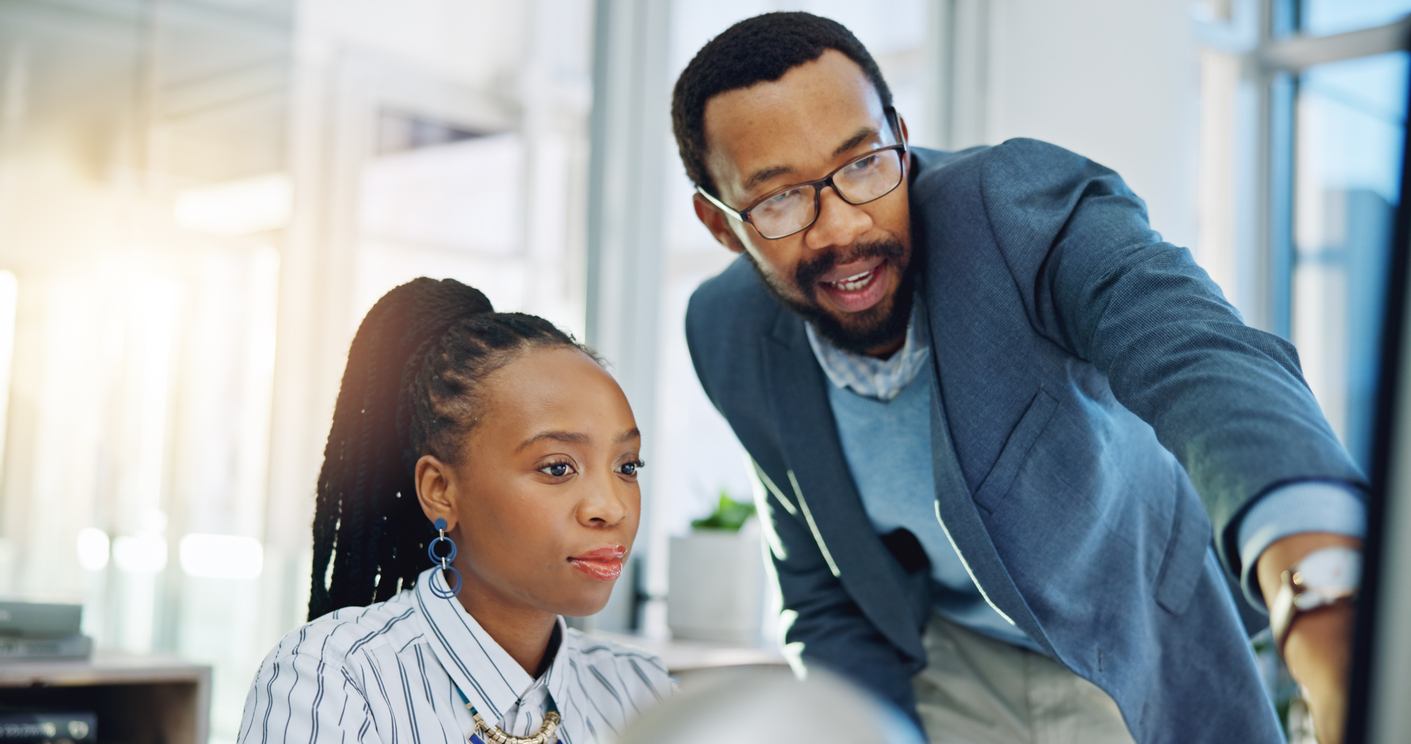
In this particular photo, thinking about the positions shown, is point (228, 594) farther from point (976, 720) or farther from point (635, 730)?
point (635, 730)

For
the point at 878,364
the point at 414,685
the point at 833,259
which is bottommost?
the point at 414,685

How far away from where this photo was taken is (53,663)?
182cm

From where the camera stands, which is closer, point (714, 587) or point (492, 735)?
point (492, 735)

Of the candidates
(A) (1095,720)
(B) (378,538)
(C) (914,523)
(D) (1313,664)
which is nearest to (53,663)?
(B) (378,538)

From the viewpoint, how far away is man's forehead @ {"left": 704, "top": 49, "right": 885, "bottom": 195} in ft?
4.39

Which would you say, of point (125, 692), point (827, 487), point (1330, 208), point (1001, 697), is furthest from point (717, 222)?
point (1330, 208)

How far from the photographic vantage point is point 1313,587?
1.54ft

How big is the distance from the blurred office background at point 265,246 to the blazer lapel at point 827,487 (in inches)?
24.9

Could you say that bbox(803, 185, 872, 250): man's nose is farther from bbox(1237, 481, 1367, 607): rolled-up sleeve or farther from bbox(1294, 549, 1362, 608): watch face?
bbox(1294, 549, 1362, 608): watch face

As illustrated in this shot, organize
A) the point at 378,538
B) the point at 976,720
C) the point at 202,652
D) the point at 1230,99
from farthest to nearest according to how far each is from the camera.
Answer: the point at 1230,99 → the point at 202,652 → the point at 976,720 → the point at 378,538

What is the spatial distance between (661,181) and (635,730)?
253 cm

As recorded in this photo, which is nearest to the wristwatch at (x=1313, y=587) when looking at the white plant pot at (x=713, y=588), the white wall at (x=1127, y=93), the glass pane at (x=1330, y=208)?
the white plant pot at (x=713, y=588)

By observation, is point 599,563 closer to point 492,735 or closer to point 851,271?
point 492,735

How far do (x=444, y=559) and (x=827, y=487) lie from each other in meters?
0.54
